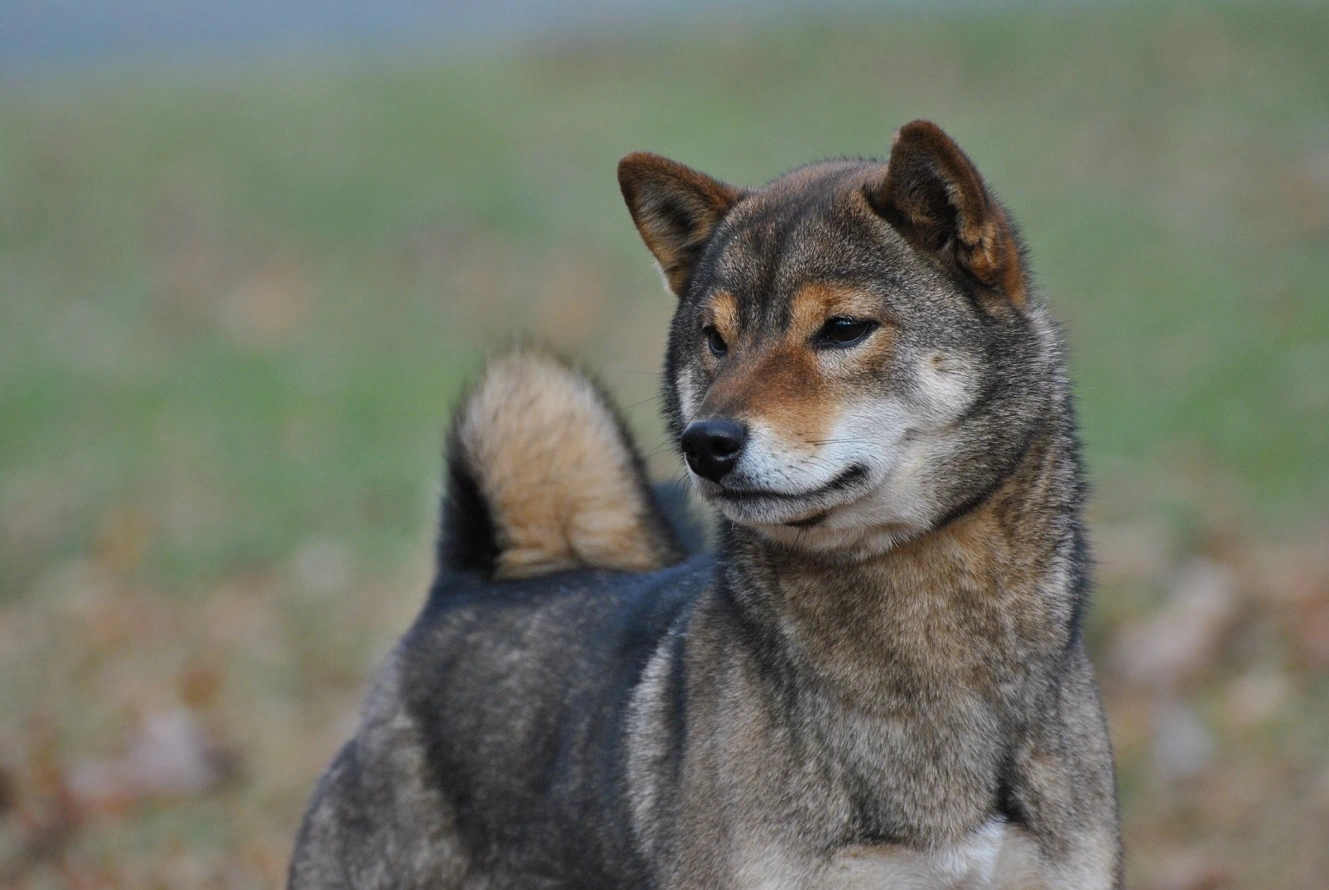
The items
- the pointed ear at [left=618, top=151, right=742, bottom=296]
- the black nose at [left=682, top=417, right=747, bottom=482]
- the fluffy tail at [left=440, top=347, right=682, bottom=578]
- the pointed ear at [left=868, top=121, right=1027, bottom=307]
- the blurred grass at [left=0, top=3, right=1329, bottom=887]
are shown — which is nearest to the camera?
the black nose at [left=682, top=417, right=747, bottom=482]

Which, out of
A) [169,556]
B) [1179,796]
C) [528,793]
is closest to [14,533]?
[169,556]

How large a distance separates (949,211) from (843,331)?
0.35m

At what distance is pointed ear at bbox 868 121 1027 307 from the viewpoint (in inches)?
133

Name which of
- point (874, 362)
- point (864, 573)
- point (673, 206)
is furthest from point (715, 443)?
point (673, 206)

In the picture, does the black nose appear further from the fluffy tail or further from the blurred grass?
the blurred grass

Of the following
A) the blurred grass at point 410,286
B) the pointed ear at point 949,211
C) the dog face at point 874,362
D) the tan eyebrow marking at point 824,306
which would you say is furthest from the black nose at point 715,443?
the blurred grass at point 410,286

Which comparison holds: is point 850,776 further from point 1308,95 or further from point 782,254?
point 1308,95

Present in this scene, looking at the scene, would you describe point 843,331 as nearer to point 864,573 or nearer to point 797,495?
point 797,495

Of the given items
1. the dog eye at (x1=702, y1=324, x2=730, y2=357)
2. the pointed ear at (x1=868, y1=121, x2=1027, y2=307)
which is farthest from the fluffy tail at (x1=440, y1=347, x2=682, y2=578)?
the pointed ear at (x1=868, y1=121, x2=1027, y2=307)

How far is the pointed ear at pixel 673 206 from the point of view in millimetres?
3869

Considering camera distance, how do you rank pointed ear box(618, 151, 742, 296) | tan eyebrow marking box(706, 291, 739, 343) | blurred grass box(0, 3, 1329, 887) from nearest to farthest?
tan eyebrow marking box(706, 291, 739, 343) < pointed ear box(618, 151, 742, 296) < blurred grass box(0, 3, 1329, 887)

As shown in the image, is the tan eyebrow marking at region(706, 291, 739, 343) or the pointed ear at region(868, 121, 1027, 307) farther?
the tan eyebrow marking at region(706, 291, 739, 343)

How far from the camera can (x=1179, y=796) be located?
580 cm

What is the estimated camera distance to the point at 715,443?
129 inches
